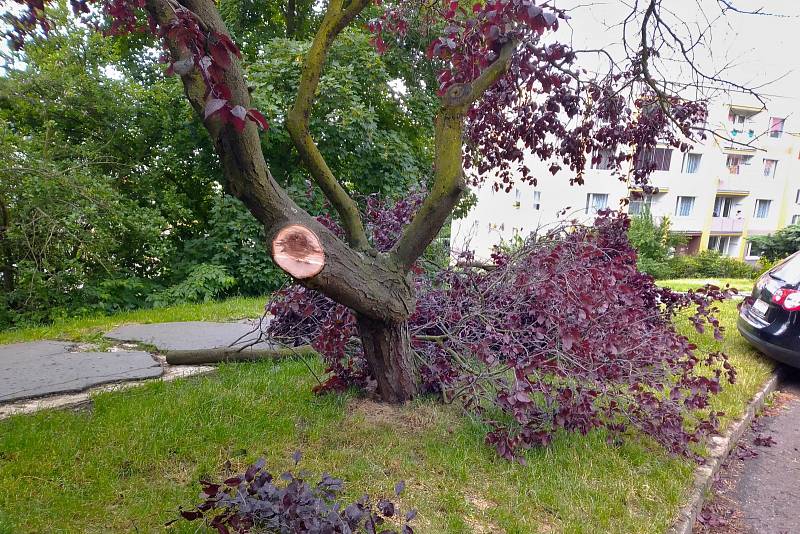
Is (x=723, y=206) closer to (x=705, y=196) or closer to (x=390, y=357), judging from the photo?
(x=705, y=196)

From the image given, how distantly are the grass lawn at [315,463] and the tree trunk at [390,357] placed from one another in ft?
0.43

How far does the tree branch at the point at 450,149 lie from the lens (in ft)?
7.89

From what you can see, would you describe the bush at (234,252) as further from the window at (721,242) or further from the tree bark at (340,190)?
the window at (721,242)

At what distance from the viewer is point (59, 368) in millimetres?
3820

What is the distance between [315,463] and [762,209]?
127 ft

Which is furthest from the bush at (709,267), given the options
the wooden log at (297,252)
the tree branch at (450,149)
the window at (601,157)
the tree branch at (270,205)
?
the wooden log at (297,252)

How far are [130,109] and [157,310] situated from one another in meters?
3.57

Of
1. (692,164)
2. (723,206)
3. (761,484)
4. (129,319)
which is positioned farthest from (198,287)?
(723,206)

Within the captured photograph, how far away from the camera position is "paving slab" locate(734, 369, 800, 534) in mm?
2695

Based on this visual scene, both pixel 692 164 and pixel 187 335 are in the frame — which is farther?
pixel 692 164

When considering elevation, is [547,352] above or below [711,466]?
above

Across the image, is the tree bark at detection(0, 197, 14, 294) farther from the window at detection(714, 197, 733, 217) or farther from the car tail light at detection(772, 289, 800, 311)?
the window at detection(714, 197, 733, 217)

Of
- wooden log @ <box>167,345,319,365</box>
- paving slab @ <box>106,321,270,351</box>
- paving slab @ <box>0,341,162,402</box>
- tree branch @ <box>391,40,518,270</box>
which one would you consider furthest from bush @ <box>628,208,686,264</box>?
paving slab @ <box>0,341,162,402</box>

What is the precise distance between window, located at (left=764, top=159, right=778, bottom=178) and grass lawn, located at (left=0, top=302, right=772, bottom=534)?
1429 inches
